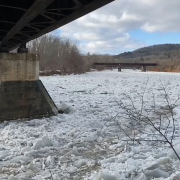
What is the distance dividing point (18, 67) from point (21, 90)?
75cm

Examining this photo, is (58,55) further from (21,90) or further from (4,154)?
(4,154)

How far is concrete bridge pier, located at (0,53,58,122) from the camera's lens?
307 inches

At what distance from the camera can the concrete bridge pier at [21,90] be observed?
780 centimetres

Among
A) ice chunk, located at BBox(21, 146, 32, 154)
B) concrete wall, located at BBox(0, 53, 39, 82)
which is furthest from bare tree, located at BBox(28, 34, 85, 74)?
ice chunk, located at BBox(21, 146, 32, 154)

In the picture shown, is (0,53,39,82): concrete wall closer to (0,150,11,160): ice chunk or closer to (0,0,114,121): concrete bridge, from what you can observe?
(0,0,114,121): concrete bridge

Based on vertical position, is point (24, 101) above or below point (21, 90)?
below

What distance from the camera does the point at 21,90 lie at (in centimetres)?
805

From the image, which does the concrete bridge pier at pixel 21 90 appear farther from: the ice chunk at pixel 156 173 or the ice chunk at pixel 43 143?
the ice chunk at pixel 156 173

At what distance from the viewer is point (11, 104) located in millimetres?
7859

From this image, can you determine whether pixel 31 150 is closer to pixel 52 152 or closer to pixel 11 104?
pixel 52 152

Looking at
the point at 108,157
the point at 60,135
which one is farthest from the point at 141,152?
the point at 60,135

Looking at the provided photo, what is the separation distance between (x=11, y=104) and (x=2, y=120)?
0.57 meters

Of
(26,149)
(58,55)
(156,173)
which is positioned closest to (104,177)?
(156,173)

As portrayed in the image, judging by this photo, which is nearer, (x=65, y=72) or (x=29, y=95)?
(x=29, y=95)
